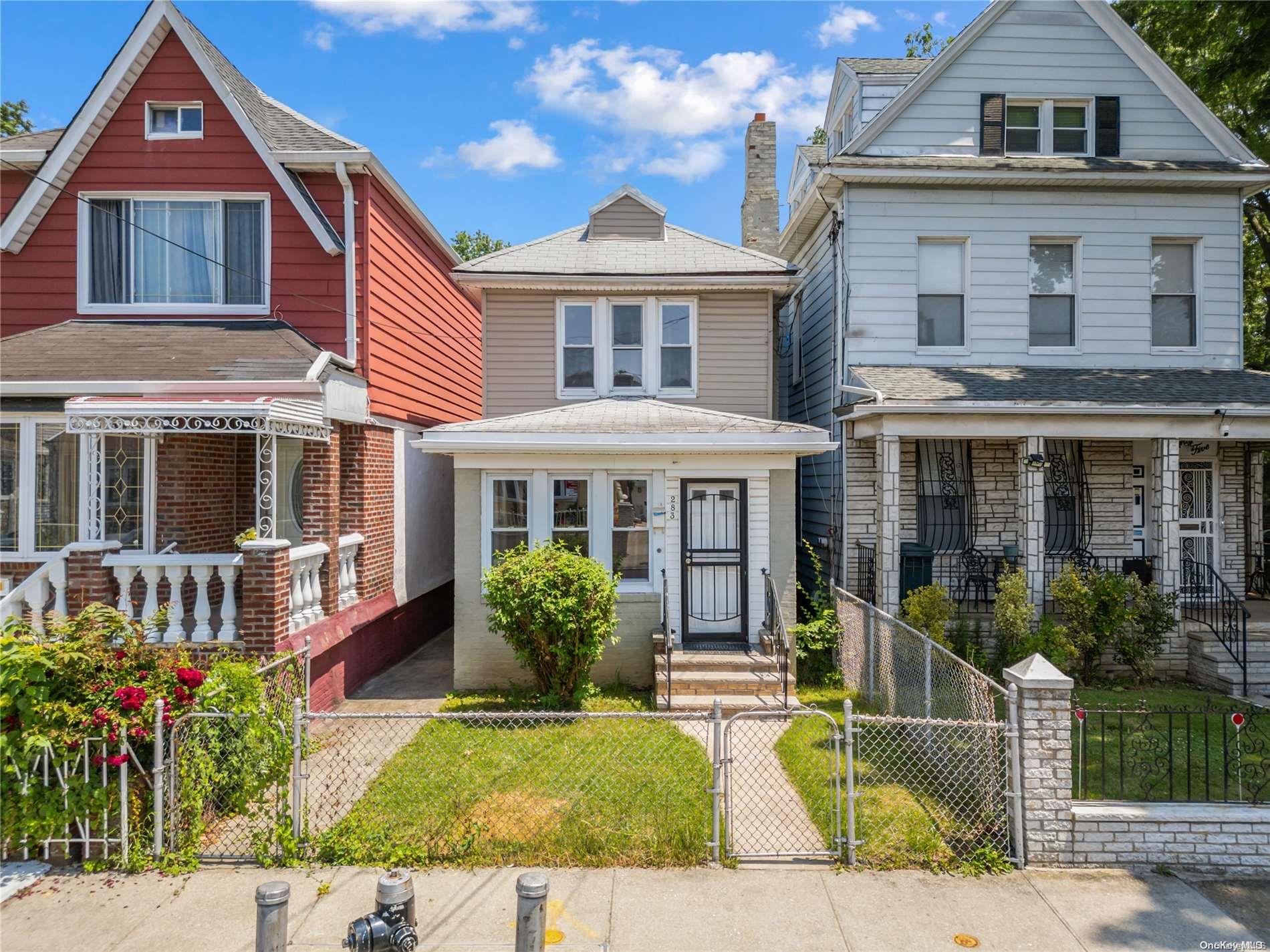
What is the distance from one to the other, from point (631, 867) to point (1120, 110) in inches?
558

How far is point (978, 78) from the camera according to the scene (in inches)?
493

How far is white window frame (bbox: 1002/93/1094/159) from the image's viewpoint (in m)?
12.5

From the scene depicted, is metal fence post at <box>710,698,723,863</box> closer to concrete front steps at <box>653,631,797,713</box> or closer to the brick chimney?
concrete front steps at <box>653,631,797,713</box>

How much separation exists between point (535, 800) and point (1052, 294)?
1173 centimetres

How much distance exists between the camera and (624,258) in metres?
13.2

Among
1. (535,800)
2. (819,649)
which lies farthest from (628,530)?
(535,800)

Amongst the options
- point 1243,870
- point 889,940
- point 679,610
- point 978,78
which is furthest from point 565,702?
point 978,78

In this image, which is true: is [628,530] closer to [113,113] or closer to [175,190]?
[175,190]

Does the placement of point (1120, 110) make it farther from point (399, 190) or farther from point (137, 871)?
point (137, 871)

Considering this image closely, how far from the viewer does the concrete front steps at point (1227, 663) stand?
1047cm

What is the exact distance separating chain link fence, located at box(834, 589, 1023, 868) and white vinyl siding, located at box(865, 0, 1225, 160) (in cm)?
864

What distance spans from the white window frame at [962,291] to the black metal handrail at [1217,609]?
507 cm

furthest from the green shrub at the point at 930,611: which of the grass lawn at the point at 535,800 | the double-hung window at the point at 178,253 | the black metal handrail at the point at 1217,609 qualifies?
the double-hung window at the point at 178,253

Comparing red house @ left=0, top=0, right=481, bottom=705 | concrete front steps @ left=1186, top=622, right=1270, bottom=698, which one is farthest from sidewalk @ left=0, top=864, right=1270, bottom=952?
concrete front steps @ left=1186, top=622, right=1270, bottom=698
